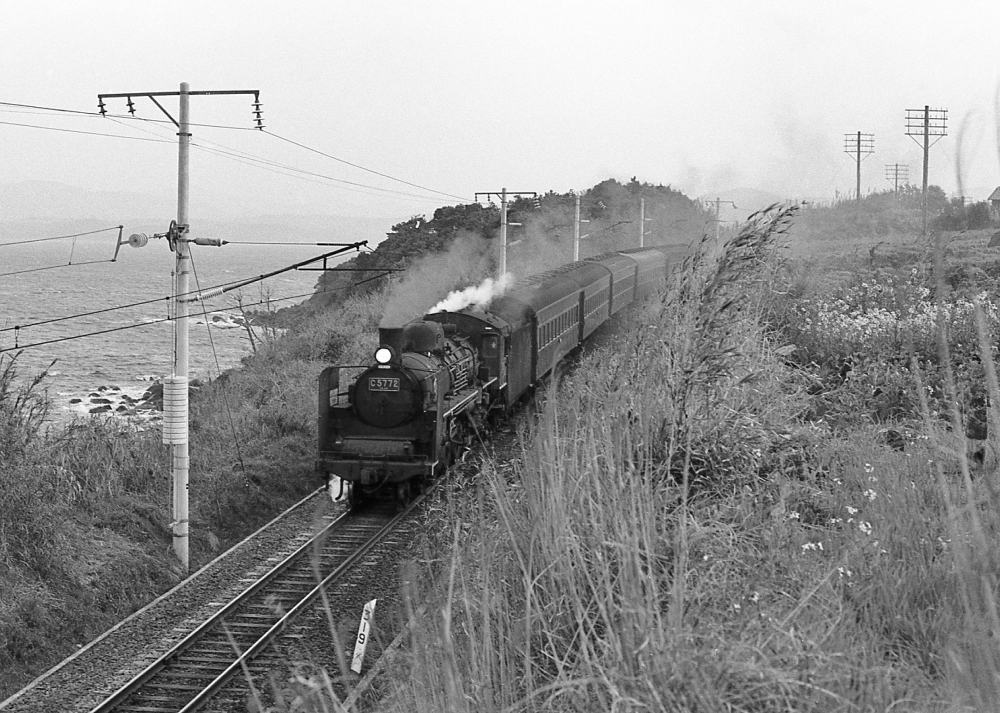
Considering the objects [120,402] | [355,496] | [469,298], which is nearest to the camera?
[355,496]

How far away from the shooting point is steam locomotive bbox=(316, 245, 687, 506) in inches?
648

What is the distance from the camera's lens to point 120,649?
11.8 meters

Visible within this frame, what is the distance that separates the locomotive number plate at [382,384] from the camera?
16.4 meters

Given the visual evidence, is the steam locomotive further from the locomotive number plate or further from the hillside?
the hillside

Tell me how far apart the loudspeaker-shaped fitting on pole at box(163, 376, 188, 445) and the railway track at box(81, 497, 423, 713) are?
2.56 metres

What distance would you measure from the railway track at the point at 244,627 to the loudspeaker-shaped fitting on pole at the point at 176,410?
2.56 meters

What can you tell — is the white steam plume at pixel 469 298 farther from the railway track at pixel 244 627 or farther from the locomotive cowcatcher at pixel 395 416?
the railway track at pixel 244 627

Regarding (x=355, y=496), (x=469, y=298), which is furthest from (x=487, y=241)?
(x=355, y=496)

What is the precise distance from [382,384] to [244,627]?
5.21 meters

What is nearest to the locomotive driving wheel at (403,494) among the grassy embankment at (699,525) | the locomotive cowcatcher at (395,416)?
the locomotive cowcatcher at (395,416)

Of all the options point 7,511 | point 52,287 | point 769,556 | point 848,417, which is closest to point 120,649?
point 7,511

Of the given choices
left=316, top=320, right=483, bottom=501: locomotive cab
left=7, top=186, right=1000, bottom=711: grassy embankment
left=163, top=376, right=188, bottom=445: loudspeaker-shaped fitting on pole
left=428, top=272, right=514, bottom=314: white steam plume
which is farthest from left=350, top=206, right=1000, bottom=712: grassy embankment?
left=428, top=272, right=514, bottom=314: white steam plume

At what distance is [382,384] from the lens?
54.2 feet

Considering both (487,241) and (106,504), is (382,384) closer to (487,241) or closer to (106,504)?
(106,504)
